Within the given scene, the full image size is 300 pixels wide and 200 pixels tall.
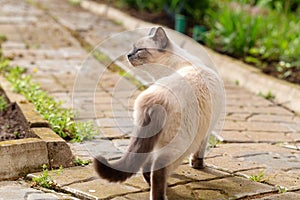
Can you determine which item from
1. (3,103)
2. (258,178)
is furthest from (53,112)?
(258,178)

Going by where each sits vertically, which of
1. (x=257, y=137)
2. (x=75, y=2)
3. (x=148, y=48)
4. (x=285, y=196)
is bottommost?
(x=257, y=137)

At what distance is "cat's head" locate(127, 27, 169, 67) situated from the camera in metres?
3.88

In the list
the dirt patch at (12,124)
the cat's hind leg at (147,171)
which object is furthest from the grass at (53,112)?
the cat's hind leg at (147,171)

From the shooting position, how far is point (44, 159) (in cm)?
417

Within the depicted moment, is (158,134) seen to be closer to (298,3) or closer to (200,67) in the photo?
(200,67)

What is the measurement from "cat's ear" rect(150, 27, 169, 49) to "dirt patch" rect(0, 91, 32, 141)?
143 centimetres

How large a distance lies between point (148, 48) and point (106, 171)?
1033 mm

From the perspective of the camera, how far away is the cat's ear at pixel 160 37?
12.6ft

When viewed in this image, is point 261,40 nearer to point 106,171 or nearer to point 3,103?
point 3,103

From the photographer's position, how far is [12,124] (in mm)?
5043

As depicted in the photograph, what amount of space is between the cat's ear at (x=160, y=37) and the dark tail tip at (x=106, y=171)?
1016 mm

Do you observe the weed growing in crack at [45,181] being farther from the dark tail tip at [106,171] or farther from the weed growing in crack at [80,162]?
the dark tail tip at [106,171]

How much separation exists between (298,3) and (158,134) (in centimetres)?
780

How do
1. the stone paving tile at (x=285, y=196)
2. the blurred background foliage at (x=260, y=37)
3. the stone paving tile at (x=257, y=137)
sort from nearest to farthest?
the stone paving tile at (x=285, y=196) → the stone paving tile at (x=257, y=137) → the blurred background foliage at (x=260, y=37)
